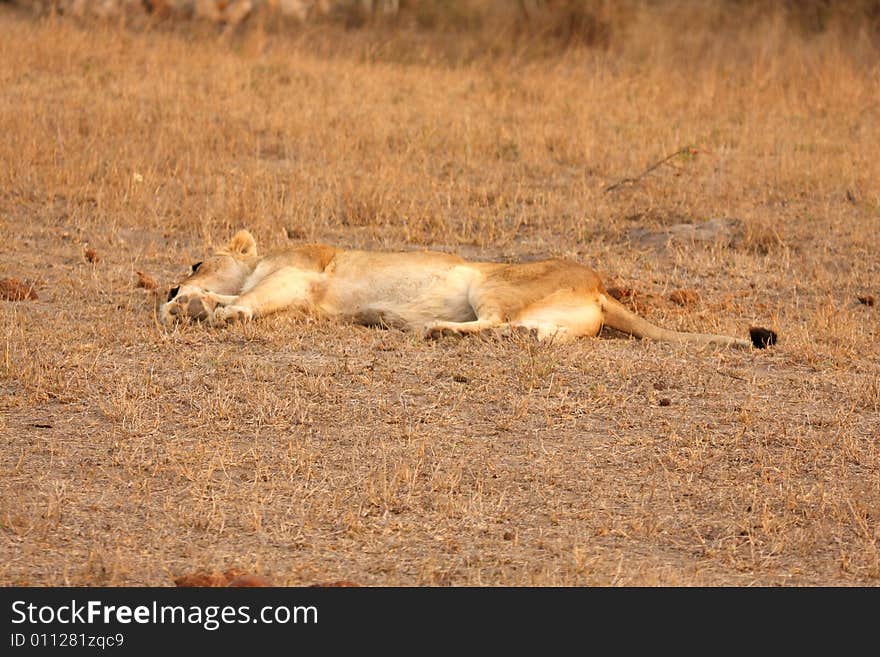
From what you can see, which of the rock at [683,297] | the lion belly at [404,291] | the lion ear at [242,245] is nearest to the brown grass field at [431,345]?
the rock at [683,297]

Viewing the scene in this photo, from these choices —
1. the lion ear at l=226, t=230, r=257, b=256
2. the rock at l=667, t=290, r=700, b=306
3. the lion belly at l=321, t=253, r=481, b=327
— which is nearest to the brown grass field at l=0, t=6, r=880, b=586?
the rock at l=667, t=290, r=700, b=306

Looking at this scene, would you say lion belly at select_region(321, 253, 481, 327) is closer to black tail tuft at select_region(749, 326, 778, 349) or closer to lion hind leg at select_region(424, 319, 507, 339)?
lion hind leg at select_region(424, 319, 507, 339)

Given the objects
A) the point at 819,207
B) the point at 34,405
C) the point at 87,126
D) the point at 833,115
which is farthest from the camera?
the point at 833,115

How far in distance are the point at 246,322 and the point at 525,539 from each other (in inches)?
115

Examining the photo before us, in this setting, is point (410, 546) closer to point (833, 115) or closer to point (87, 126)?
point (87, 126)

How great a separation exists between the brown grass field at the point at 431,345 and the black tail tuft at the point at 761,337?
2.7 inches

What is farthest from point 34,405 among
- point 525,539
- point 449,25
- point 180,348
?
point 449,25

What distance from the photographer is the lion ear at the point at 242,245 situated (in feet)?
25.7

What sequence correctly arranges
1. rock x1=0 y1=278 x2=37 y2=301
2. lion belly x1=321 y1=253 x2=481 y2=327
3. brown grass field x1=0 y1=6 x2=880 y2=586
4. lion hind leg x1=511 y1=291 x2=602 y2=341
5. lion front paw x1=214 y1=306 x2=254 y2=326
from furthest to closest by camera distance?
rock x1=0 y1=278 x2=37 y2=301 → lion belly x1=321 y1=253 x2=481 y2=327 → lion front paw x1=214 y1=306 x2=254 y2=326 → lion hind leg x1=511 y1=291 x2=602 y2=341 → brown grass field x1=0 y1=6 x2=880 y2=586

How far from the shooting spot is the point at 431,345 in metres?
6.89

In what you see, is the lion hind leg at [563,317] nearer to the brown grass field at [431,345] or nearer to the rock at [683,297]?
the brown grass field at [431,345]

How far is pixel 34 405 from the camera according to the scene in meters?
5.87

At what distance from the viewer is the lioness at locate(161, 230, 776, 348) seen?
6992 mm

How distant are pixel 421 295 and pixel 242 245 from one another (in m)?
1.31
